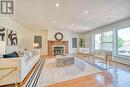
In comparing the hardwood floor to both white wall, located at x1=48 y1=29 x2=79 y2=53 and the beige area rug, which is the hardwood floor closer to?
the beige area rug

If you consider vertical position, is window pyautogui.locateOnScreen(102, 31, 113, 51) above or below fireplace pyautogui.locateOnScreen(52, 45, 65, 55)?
above

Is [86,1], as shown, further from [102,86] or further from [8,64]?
[8,64]

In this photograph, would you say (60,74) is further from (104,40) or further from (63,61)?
(104,40)

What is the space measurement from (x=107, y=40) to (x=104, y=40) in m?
0.41

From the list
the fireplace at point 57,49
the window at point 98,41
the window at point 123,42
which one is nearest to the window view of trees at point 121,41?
the window at point 123,42

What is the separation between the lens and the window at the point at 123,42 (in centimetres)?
551

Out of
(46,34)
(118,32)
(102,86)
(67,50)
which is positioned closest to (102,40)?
(118,32)

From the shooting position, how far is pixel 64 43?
10562 mm

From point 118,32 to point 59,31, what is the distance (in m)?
5.70

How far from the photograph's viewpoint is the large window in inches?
278

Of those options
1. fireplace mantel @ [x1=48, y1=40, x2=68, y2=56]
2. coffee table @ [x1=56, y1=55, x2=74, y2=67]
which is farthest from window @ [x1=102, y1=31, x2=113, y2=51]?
fireplace mantel @ [x1=48, y1=40, x2=68, y2=56]

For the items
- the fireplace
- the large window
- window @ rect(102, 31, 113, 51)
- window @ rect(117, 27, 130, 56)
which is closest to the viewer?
window @ rect(117, 27, 130, 56)

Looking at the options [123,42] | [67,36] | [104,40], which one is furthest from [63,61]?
[67,36]

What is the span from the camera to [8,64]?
8.53 ft
